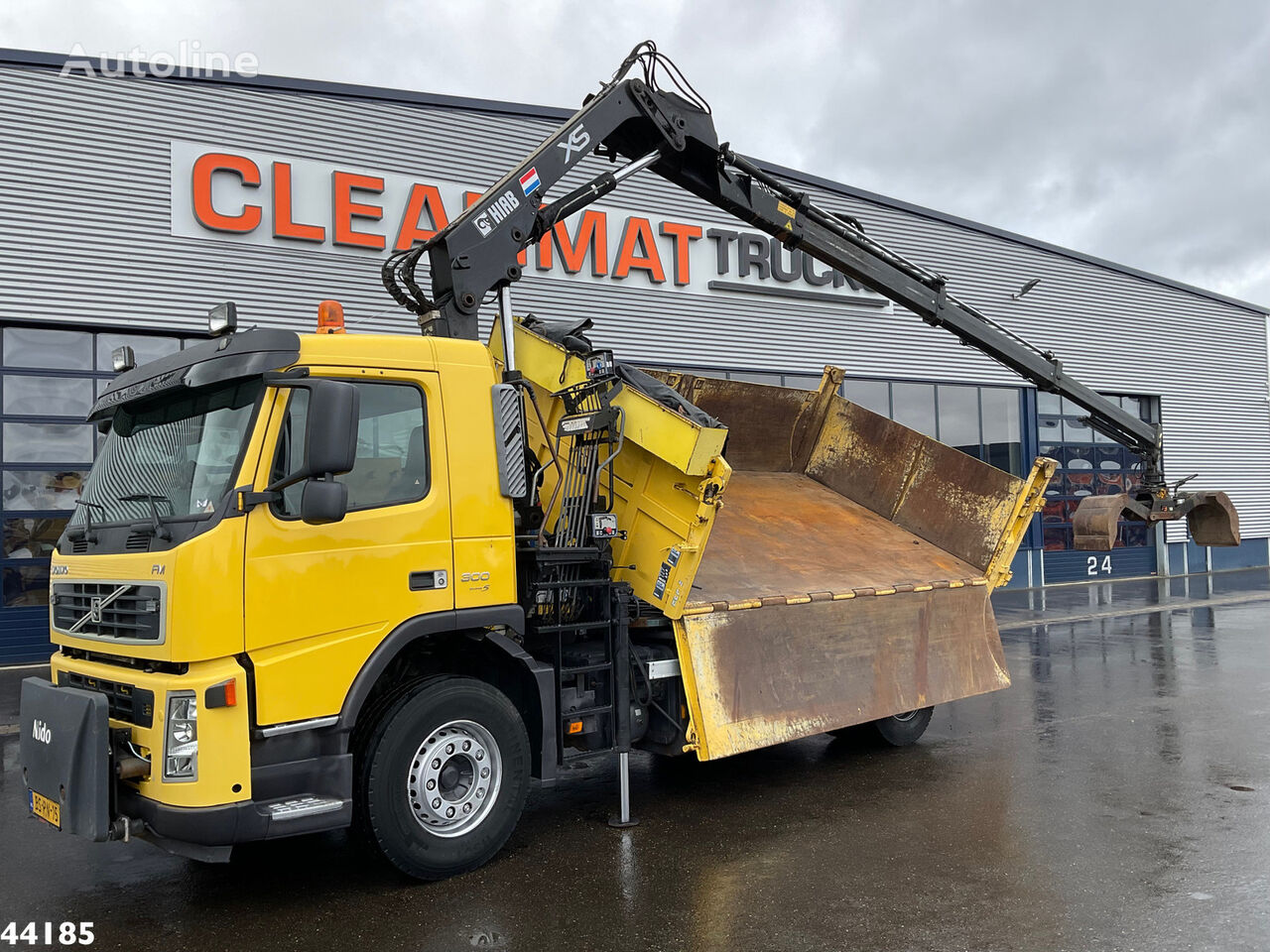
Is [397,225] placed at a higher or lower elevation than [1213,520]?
higher

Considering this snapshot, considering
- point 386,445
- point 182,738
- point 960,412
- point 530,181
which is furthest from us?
point 960,412

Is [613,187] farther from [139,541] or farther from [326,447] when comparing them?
[139,541]

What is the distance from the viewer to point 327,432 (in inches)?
166

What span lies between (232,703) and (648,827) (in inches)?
106

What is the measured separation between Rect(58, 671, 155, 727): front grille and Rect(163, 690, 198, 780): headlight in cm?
12

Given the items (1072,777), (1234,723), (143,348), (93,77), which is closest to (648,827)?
(1072,777)

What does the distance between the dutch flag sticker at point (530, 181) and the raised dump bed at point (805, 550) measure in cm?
99

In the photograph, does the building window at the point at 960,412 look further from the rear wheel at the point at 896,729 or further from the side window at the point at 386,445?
the side window at the point at 386,445

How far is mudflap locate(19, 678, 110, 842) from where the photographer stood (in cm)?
412

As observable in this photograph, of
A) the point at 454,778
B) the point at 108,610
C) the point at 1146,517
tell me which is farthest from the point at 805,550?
the point at 1146,517

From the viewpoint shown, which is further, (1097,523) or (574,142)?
(1097,523)

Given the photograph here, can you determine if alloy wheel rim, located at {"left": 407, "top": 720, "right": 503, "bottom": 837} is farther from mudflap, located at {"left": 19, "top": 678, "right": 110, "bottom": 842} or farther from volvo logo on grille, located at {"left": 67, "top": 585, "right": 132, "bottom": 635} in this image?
volvo logo on grille, located at {"left": 67, "top": 585, "right": 132, "bottom": 635}

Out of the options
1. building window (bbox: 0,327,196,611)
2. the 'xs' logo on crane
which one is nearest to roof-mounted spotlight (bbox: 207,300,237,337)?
the 'xs' logo on crane

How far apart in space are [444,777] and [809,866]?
1935 mm
